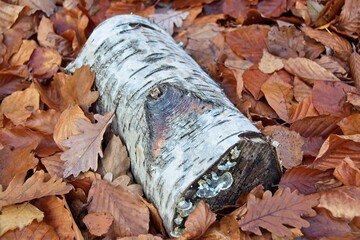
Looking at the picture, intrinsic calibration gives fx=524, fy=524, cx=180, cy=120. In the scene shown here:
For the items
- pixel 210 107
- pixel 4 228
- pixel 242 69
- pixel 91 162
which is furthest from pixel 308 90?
pixel 4 228

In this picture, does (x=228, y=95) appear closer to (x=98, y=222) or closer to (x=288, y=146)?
(x=288, y=146)

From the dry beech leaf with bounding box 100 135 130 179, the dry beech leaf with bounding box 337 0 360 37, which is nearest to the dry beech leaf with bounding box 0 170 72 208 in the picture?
the dry beech leaf with bounding box 100 135 130 179

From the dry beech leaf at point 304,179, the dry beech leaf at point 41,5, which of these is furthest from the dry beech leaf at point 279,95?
the dry beech leaf at point 41,5

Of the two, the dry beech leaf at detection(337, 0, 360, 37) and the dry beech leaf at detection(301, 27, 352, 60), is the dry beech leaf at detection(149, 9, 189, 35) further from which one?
the dry beech leaf at detection(337, 0, 360, 37)

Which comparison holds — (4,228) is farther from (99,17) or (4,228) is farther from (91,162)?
(99,17)

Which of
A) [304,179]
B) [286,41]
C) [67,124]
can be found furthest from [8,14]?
[304,179]

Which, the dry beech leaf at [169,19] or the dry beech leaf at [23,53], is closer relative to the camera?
the dry beech leaf at [23,53]

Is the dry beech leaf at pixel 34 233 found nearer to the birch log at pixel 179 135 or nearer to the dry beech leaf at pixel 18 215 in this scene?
the dry beech leaf at pixel 18 215
